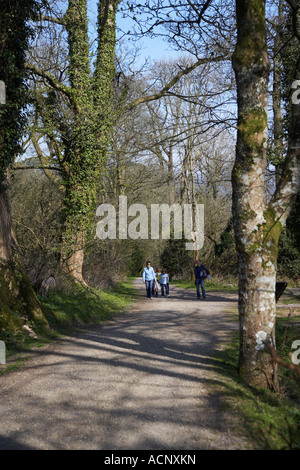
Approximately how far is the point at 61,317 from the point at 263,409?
289 inches

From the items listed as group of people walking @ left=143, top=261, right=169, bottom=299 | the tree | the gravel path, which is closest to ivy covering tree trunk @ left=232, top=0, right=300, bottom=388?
the gravel path

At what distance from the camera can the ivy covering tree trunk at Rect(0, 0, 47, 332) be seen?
30.0 feet

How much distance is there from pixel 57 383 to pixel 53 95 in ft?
45.1

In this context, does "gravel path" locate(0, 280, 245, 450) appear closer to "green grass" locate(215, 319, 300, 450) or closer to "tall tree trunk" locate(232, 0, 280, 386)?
"green grass" locate(215, 319, 300, 450)

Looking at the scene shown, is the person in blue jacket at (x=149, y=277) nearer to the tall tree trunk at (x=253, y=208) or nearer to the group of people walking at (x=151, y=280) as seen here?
the group of people walking at (x=151, y=280)

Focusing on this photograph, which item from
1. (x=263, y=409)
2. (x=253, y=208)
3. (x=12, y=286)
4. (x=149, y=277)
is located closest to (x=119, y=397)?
(x=263, y=409)

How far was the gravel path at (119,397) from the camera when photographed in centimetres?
410

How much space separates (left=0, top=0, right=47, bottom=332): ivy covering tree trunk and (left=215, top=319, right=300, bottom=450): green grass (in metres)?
4.84

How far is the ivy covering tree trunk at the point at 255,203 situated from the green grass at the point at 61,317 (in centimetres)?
404

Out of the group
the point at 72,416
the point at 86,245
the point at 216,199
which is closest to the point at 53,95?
the point at 86,245

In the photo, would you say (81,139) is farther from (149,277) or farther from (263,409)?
(263,409)

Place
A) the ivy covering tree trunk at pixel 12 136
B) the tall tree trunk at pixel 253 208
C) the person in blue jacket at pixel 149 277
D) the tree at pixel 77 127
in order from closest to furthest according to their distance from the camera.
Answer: the tall tree trunk at pixel 253 208 < the ivy covering tree trunk at pixel 12 136 < the tree at pixel 77 127 < the person in blue jacket at pixel 149 277

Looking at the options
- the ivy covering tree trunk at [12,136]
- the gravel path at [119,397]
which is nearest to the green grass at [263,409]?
the gravel path at [119,397]
